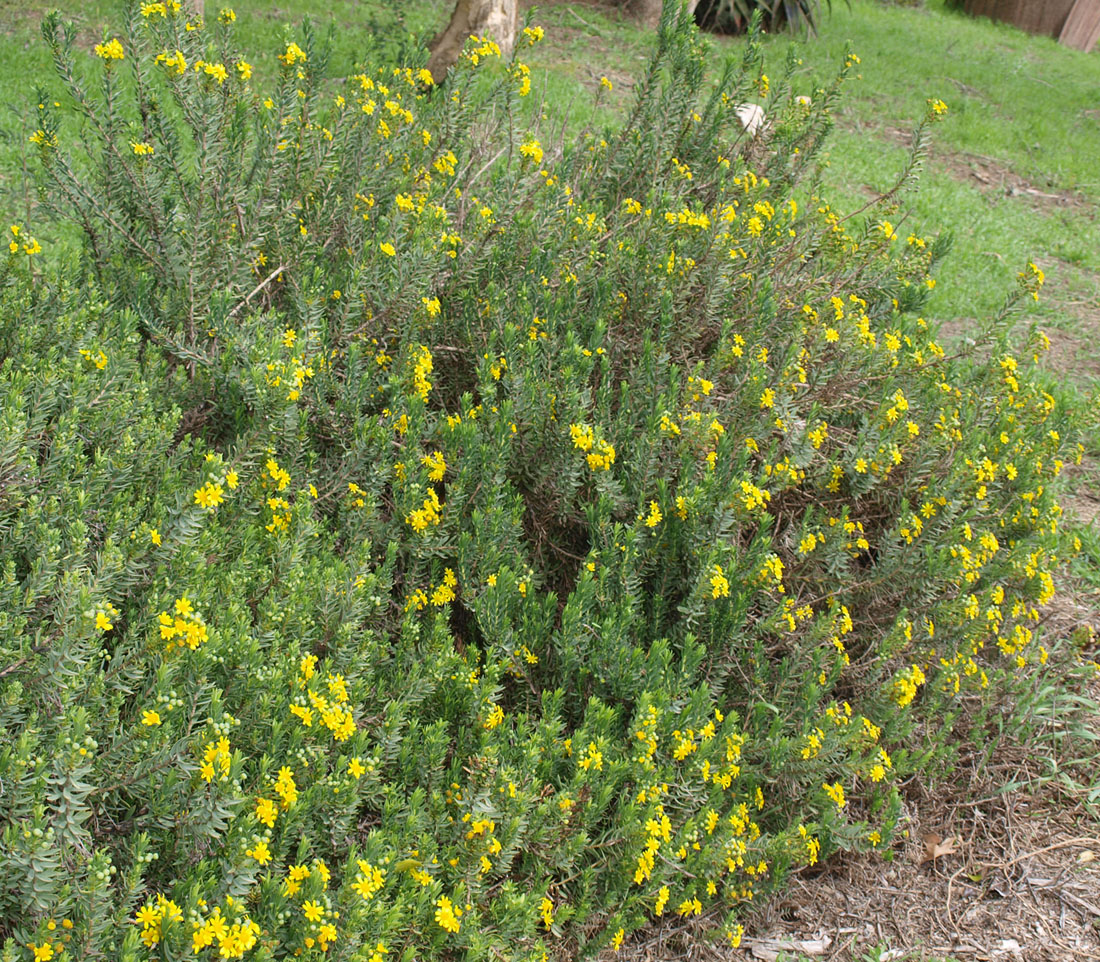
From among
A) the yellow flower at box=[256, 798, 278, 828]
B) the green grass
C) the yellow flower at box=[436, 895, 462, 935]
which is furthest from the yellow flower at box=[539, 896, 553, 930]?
the green grass

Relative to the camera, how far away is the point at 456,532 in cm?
292

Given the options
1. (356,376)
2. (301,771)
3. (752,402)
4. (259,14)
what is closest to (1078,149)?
(259,14)

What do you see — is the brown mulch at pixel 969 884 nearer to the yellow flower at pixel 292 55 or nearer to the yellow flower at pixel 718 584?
the yellow flower at pixel 718 584

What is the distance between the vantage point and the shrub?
74.7 inches

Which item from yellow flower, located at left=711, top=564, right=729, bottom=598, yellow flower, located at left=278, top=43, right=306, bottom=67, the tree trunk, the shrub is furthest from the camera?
the tree trunk

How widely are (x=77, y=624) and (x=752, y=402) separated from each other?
219 cm

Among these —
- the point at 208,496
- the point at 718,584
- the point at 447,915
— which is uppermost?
the point at 208,496

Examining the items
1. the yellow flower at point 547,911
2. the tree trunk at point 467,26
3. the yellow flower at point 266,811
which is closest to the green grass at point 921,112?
the tree trunk at point 467,26

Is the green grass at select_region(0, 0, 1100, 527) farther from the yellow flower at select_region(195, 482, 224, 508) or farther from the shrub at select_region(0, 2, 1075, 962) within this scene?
the yellow flower at select_region(195, 482, 224, 508)

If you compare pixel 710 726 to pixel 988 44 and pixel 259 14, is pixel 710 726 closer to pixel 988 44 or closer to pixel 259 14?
pixel 259 14

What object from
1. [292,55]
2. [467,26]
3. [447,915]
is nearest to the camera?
[447,915]

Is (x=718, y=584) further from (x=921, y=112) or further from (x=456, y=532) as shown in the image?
(x=921, y=112)

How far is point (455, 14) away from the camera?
8.89m

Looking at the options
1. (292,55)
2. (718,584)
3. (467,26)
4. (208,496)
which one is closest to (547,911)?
(718,584)
